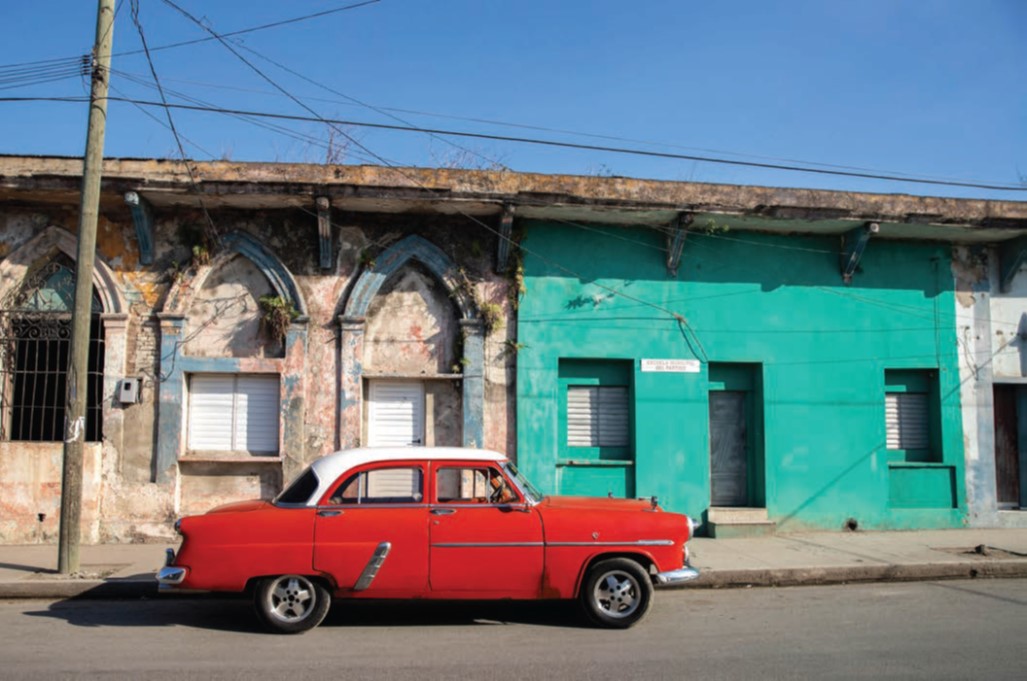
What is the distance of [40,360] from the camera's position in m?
11.4

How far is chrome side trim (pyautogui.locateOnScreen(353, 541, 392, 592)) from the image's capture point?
6.86 metres

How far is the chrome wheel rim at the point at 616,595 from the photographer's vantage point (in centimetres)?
704

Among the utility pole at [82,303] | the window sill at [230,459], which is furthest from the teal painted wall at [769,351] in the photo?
the utility pole at [82,303]

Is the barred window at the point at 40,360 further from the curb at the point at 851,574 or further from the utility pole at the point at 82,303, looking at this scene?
the curb at the point at 851,574

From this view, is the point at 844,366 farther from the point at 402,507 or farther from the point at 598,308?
the point at 402,507

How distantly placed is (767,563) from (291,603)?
5.45 meters

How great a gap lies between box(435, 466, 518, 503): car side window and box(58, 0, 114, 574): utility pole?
4420mm

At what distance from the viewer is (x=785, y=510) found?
12.2 m

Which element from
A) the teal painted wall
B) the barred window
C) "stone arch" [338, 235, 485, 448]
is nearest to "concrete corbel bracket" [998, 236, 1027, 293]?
the teal painted wall

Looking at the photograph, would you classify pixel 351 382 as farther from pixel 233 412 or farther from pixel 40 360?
pixel 40 360

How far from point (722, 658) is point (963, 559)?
5392 millimetres

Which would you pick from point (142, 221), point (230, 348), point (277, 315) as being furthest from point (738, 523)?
point (142, 221)

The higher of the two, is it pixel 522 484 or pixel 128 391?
pixel 128 391

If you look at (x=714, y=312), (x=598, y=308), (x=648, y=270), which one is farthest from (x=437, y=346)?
(x=714, y=312)
